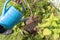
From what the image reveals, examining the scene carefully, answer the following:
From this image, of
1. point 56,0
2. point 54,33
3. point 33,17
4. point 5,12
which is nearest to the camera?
point 5,12

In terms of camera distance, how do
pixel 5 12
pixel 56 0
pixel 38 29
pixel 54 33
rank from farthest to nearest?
1. pixel 56 0
2. pixel 38 29
3. pixel 54 33
4. pixel 5 12

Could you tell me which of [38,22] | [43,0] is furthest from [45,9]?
[38,22]

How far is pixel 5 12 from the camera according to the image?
176cm

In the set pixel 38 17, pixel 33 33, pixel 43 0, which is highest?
pixel 43 0

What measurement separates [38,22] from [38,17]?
108mm

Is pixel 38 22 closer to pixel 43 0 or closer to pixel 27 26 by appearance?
pixel 27 26

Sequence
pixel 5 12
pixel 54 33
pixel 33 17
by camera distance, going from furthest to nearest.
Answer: pixel 33 17 < pixel 54 33 < pixel 5 12

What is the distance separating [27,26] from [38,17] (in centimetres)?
20

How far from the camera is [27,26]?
2184mm

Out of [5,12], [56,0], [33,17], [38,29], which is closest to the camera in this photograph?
[5,12]

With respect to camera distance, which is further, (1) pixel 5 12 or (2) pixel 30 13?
(2) pixel 30 13

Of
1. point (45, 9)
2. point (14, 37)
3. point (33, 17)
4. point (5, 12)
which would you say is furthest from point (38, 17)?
point (5, 12)

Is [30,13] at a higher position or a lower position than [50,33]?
higher

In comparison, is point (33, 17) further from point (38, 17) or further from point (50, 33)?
point (50, 33)
